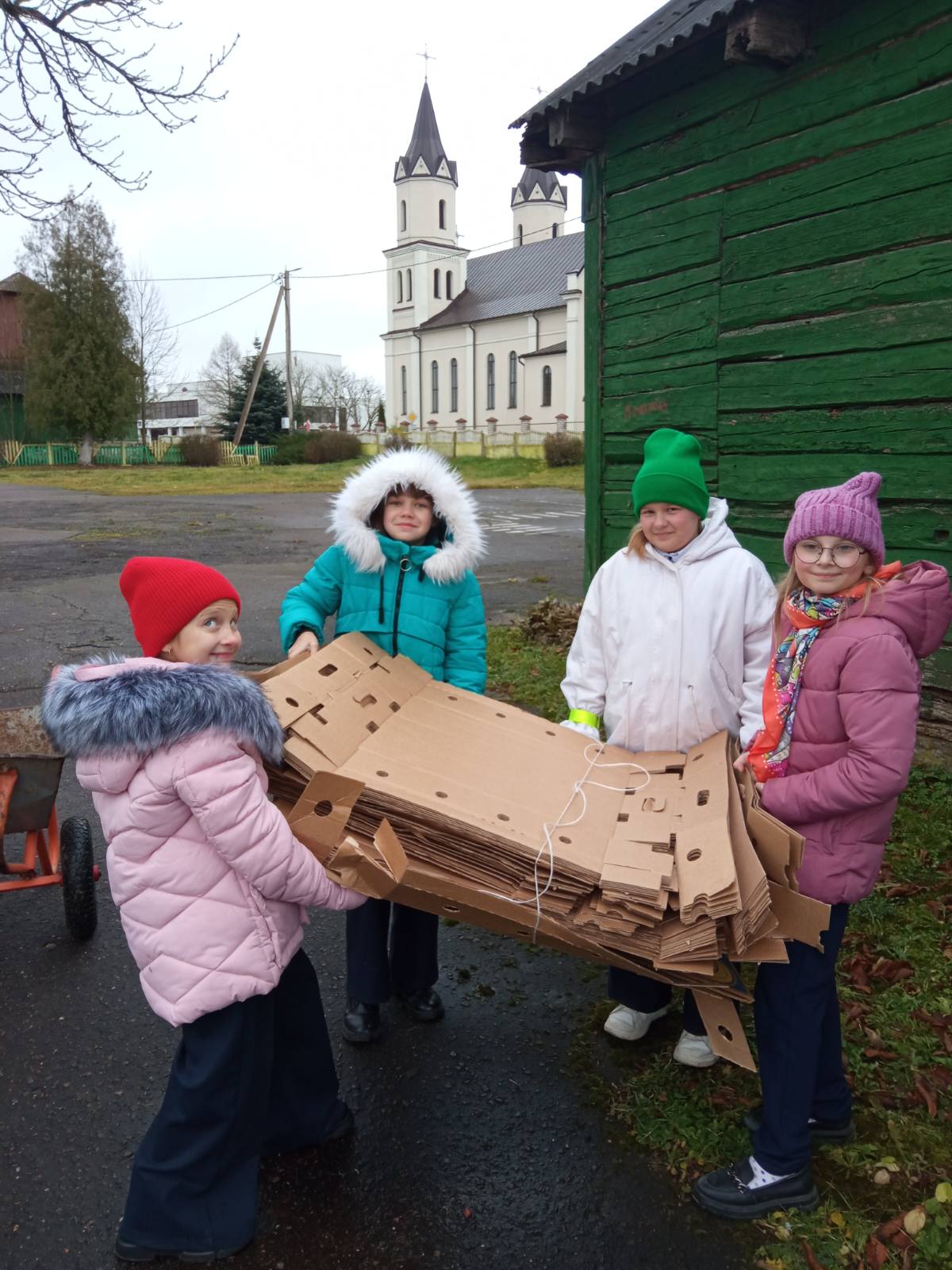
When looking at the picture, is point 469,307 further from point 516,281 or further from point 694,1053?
point 694,1053

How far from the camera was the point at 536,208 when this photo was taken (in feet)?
245

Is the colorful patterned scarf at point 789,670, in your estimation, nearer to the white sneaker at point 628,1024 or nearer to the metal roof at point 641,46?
the white sneaker at point 628,1024

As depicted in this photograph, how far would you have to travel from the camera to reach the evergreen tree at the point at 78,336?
141 ft

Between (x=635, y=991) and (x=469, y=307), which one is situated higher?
(x=469, y=307)

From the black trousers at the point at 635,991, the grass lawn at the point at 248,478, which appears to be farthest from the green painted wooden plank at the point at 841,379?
the grass lawn at the point at 248,478

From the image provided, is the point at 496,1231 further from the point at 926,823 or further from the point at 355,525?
the point at 926,823

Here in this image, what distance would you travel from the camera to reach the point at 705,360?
625cm

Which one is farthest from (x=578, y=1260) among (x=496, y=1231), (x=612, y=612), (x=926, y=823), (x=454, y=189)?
(x=454, y=189)

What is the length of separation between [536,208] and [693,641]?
79751 mm

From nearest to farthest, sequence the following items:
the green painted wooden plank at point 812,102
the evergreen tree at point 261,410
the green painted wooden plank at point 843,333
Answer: the green painted wooden plank at point 812,102 < the green painted wooden plank at point 843,333 < the evergreen tree at point 261,410

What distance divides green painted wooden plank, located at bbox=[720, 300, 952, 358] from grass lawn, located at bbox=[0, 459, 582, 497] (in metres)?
21.8

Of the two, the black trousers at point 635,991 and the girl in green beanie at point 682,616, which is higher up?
the girl in green beanie at point 682,616

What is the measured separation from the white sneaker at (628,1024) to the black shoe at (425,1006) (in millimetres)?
601

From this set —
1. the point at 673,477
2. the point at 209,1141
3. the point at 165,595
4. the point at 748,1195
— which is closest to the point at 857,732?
the point at 673,477
